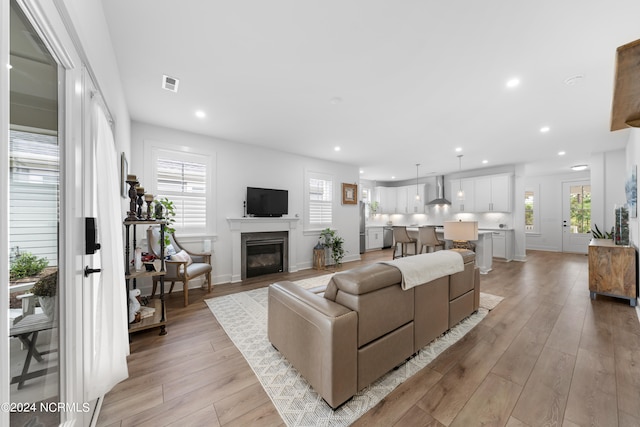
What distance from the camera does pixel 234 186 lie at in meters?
4.65

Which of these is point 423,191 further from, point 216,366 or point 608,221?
point 216,366

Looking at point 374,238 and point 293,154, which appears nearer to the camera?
point 293,154

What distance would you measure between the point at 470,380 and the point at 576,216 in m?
8.95

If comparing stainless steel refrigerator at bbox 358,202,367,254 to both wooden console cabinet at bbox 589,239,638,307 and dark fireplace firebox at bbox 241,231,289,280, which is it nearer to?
dark fireplace firebox at bbox 241,231,289,280

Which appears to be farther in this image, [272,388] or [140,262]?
[140,262]

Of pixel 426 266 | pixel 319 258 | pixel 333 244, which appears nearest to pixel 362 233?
pixel 333 244

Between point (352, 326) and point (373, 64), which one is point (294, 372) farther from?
point (373, 64)

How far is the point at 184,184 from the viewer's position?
4152 millimetres

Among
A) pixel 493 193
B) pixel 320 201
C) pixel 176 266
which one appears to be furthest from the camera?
pixel 493 193

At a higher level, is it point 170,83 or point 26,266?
point 170,83

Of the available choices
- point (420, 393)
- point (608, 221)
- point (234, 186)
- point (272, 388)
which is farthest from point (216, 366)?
point (608, 221)

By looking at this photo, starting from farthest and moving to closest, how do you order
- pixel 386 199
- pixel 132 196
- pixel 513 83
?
pixel 386 199 → pixel 513 83 → pixel 132 196

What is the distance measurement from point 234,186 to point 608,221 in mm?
7881

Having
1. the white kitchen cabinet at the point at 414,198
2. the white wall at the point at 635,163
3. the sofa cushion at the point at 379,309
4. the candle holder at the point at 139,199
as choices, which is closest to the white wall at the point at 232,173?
the candle holder at the point at 139,199
